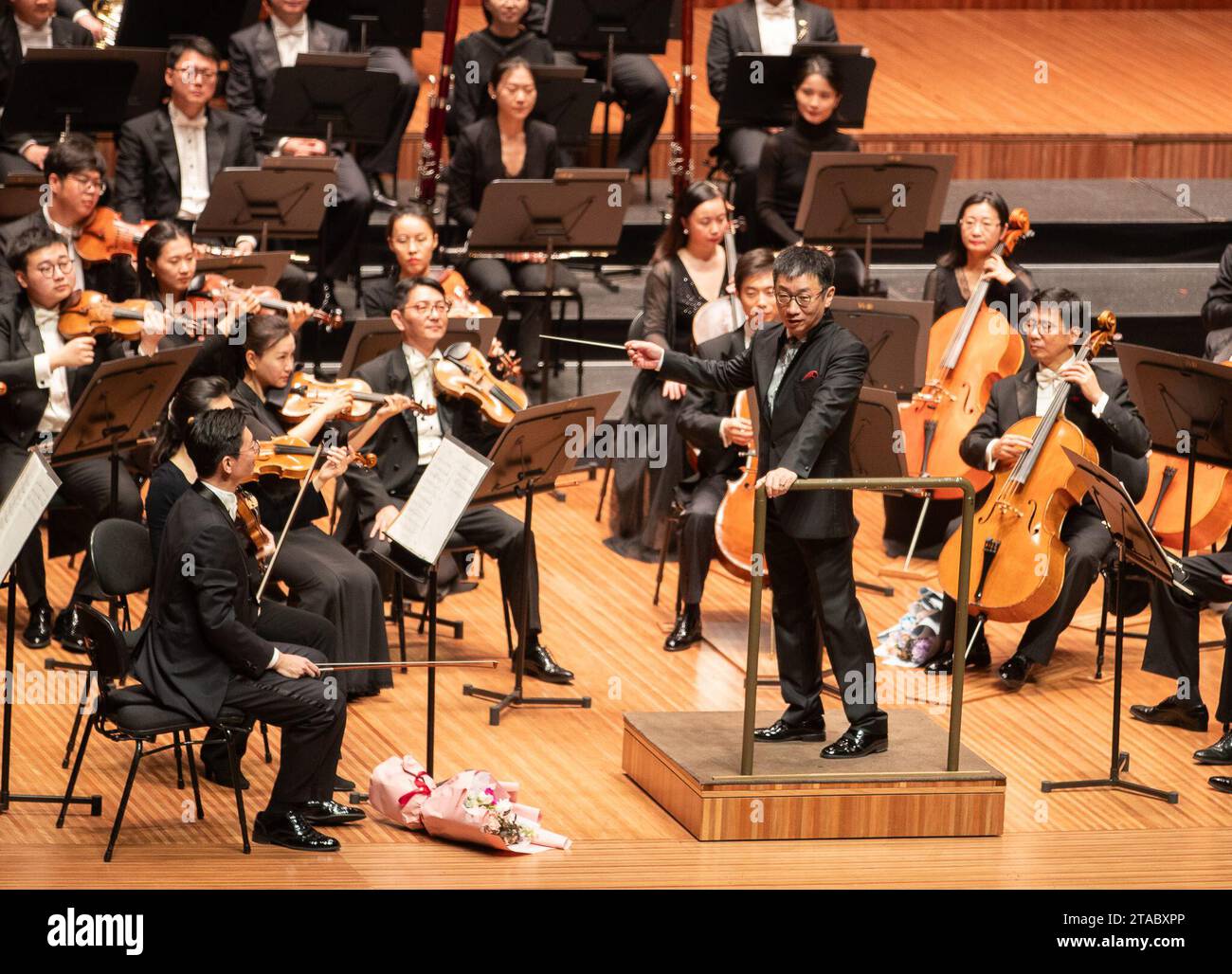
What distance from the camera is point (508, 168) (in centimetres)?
782

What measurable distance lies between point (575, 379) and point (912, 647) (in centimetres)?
239

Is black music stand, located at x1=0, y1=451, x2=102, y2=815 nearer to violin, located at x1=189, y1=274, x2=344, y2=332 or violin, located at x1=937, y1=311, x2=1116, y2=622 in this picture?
violin, located at x1=189, y1=274, x2=344, y2=332

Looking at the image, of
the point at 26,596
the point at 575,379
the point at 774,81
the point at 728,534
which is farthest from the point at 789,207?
the point at 26,596

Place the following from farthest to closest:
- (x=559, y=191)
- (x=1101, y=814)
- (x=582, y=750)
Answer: (x=559, y=191) < (x=582, y=750) < (x=1101, y=814)

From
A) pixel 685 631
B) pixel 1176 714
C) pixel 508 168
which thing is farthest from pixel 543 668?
pixel 508 168

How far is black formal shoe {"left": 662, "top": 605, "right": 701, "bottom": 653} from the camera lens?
629cm

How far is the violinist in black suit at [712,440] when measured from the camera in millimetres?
6168

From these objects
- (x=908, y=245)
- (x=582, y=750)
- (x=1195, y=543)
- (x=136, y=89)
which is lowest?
(x=582, y=750)

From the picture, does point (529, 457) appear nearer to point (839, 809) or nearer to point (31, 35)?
point (839, 809)

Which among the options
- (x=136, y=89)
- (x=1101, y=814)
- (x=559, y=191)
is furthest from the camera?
(x=136, y=89)

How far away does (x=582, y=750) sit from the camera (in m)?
5.51

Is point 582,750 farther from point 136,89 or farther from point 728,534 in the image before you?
point 136,89

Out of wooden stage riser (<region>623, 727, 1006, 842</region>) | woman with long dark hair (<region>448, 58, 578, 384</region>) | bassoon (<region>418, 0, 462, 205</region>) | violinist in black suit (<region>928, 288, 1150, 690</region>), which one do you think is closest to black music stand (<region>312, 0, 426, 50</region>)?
bassoon (<region>418, 0, 462, 205</region>)

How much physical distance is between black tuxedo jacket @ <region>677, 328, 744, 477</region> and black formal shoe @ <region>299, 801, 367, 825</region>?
1.89 meters
